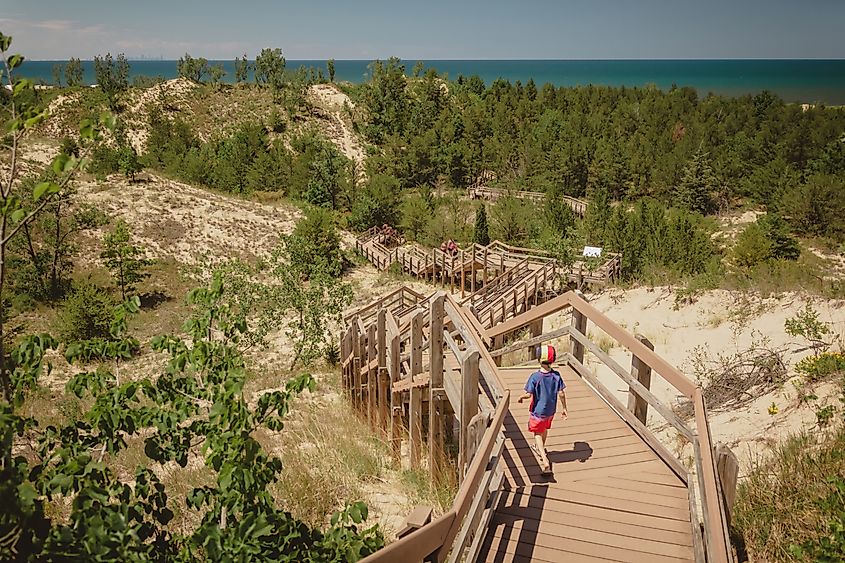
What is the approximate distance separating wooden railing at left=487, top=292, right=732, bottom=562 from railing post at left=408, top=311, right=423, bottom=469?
1.18 m

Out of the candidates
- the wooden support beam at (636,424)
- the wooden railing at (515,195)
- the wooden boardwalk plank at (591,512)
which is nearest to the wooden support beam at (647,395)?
the wooden support beam at (636,424)

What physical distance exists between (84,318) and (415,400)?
1803cm

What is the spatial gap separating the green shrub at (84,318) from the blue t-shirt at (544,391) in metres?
19.1

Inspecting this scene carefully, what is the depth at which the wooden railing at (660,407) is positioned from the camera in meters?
3.47

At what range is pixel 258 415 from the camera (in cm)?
343

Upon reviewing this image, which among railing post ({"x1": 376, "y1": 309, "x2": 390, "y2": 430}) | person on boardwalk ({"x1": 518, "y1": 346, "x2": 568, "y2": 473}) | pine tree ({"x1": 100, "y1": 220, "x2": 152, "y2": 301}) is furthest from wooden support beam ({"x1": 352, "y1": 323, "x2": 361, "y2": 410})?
pine tree ({"x1": 100, "y1": 220, "x2": 152, "y2": 301})

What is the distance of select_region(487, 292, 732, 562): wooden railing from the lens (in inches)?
136

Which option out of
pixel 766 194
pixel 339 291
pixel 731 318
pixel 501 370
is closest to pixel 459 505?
pixel 501 370

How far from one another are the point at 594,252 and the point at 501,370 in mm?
16798

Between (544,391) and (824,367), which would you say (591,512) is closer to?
(544,391)

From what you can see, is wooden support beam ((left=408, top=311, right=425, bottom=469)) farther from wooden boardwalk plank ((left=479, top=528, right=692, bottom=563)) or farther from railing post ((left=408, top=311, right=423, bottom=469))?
wooden boardwalk plank ((left=479, top=528, right=692, bottom=563))

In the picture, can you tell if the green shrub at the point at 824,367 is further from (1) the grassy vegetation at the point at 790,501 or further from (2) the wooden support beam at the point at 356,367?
(2) the wooden support beam at the point at 356,367

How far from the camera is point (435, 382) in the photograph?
697 cm

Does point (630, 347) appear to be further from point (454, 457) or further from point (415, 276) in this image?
point (415, 276)
